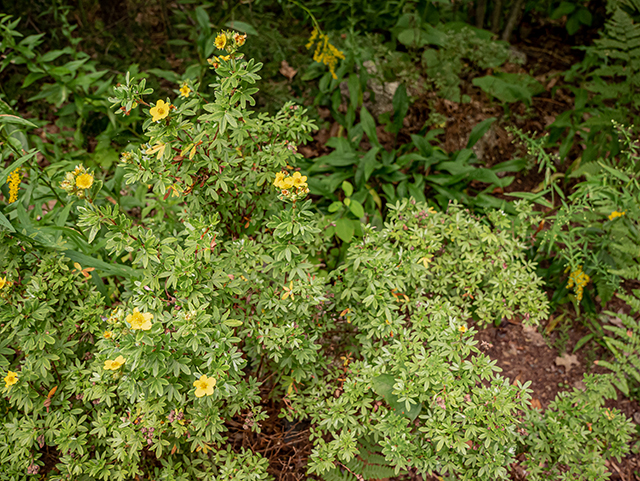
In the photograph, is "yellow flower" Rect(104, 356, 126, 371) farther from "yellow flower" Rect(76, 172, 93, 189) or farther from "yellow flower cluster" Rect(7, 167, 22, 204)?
"yellow flower cluster" Rect(7, 167, 22, 204)

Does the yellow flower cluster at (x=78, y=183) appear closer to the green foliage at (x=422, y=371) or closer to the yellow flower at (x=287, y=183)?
the yellow flower at (x=287, y=183)

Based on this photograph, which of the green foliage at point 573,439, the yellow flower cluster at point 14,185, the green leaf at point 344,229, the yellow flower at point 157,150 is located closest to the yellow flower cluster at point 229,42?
the yellow flower at point 157,150

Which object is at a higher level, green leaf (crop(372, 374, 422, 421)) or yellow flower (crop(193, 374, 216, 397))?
yellow flower (crop(193, 374, 216, 397))

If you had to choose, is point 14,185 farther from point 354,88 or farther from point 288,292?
point 354,88

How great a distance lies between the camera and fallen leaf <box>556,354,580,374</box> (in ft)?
8.51

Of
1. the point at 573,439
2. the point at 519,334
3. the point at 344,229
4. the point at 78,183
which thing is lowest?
the point at 519,334

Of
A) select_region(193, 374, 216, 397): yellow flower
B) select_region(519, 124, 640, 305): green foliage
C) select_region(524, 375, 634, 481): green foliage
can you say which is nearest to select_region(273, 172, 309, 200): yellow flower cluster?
select_region(193, 374, 216, 397): yellow flower

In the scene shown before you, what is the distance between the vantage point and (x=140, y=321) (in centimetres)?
122

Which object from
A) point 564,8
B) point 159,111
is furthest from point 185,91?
point 564,8

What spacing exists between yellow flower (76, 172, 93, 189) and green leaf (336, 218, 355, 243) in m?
1.32

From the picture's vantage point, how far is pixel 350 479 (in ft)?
5.58

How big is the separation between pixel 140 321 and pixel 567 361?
98.8 inches

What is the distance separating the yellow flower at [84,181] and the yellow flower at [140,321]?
1.60ft

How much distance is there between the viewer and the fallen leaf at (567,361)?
2.59 meters
